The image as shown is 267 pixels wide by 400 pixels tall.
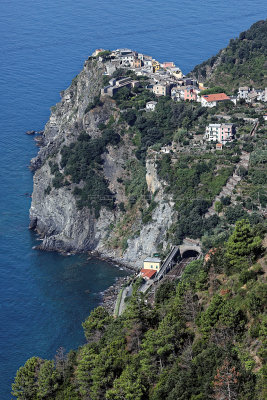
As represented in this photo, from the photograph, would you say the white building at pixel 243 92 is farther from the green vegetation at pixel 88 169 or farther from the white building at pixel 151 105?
the green vegetation at pixel 88 169

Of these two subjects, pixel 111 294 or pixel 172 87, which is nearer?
pixel 111 294

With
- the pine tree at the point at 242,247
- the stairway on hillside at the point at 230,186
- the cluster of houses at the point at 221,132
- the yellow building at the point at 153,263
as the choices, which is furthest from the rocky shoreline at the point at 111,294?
the pine tree at the point at 242,247

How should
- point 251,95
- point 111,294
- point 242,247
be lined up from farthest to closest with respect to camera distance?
point 251,95, point 111,294, point 242,247

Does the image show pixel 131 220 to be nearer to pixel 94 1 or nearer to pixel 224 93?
pixel 224 93

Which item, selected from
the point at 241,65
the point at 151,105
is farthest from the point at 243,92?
the point at 151,105

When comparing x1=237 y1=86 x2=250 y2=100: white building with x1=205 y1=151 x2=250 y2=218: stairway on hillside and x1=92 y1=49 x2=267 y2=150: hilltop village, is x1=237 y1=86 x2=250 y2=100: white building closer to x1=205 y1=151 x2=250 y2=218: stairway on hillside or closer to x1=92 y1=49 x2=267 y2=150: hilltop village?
x1=92 y1=49 x2=267 y2=150: hilltop village

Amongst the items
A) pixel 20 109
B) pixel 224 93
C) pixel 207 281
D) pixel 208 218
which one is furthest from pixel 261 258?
pixel 20 109

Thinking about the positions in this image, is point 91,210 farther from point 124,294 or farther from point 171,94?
point 171,94

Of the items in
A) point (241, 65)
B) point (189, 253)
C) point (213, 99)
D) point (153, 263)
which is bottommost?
point (153, 263)
